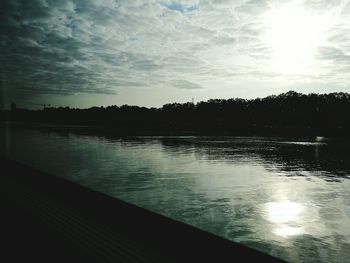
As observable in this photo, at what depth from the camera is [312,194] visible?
599 inches

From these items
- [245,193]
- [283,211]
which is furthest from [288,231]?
[245,193]

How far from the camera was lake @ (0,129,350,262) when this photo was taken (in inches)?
381

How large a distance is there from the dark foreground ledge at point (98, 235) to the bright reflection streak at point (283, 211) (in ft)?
17.5

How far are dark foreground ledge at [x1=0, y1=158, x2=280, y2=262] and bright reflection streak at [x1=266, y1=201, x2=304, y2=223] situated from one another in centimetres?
533

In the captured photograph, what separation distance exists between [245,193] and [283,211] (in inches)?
112

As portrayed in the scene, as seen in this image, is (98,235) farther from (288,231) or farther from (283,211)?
(283,211)

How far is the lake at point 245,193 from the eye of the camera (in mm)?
9680

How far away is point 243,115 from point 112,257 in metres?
149

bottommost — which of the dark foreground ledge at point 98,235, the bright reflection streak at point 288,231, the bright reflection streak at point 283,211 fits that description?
the bright reflection streak at point 288,231

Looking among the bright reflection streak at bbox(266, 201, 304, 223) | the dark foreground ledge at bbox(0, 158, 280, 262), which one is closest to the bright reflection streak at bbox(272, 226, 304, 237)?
the bright reflection streak at bbox(266, 201, 304, 223)

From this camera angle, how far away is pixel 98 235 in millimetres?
7582

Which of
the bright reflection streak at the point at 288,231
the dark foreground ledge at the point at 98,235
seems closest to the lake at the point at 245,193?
the bright reflection streak at the point at 288,231

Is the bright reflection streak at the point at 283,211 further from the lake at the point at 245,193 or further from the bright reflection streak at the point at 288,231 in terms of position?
the bright reflection streak at the point at 288,231

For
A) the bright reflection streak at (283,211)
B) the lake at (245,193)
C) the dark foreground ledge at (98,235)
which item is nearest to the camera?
the dark foreground ledge at (98,235)
